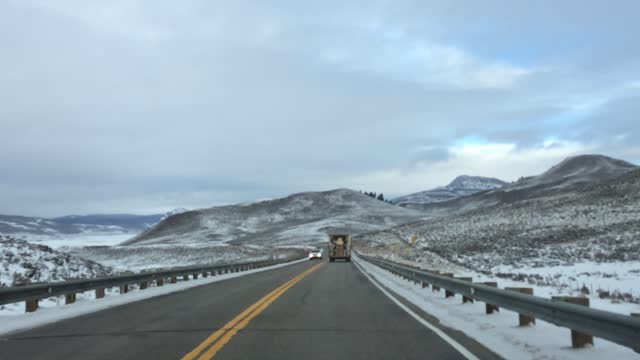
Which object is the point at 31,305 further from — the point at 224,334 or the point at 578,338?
the point at 578,338

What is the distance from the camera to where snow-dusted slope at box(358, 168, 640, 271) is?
168 feet

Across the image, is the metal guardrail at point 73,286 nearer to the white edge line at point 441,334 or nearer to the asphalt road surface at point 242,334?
the asphalt road surface at point 242,334


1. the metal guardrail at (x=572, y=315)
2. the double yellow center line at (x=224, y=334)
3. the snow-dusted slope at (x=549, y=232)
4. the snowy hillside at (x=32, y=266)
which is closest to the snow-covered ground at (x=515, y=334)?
the metal guardrail at (x=572, y=315)

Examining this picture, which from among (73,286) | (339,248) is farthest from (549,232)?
(73,286)

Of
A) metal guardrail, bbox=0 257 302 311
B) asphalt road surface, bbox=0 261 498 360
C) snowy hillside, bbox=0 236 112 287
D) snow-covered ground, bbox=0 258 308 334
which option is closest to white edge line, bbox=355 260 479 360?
asphalt road surface, bbox=0 261 498 360

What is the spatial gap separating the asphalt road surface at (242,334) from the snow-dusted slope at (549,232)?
3094cm

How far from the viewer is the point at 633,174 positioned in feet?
372

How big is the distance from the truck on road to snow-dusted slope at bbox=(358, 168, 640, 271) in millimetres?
10243

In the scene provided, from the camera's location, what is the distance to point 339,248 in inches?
2697

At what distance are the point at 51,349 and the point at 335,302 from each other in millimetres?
8822

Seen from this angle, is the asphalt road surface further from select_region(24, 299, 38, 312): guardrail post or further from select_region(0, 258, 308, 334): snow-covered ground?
select_region(24, 299, 38, 312): guardrail post

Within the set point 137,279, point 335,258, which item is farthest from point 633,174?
point 137,279

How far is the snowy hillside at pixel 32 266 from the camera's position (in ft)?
72.1

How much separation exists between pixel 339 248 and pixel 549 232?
2585cm
